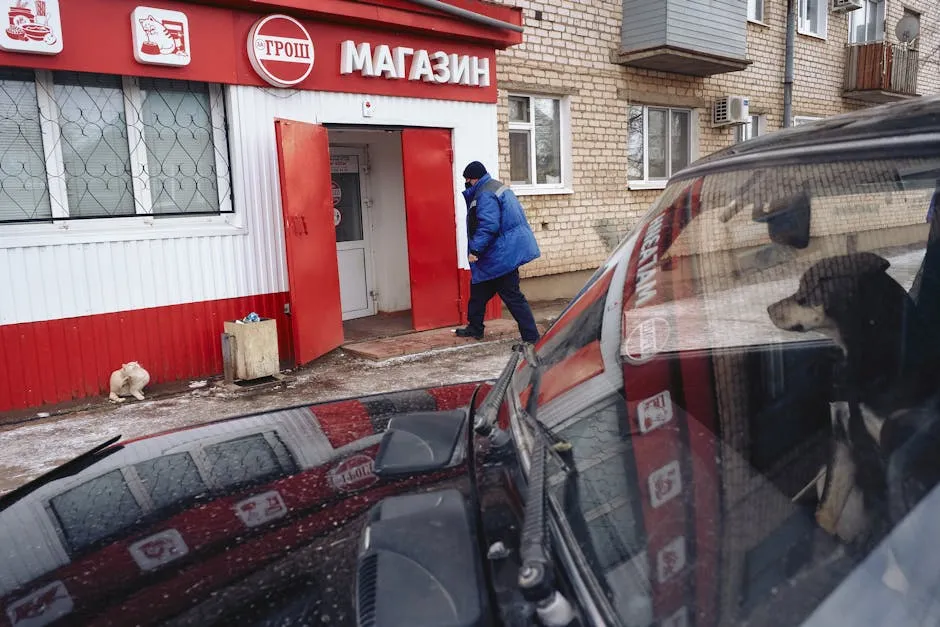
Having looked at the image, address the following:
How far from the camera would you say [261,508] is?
143 cm

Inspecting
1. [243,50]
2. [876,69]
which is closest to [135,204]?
[243,50]

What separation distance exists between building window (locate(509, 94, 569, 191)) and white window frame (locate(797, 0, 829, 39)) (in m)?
7.77

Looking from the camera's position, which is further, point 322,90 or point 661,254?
point 322,90

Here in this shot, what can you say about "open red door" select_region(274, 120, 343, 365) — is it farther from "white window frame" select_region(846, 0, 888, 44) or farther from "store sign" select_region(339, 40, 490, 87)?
"white window frame" select_region(846, 0, 888, 44)

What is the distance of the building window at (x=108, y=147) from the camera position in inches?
211

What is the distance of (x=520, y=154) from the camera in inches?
383

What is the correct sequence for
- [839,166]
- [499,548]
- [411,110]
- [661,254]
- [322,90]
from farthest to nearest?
[411,110] → [322,90] → [661,254] → [839,166] → [499,548]

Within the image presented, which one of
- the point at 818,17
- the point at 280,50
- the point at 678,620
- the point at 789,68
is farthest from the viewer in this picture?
the point at 818,17

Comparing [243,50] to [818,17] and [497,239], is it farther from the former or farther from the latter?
[818,17]

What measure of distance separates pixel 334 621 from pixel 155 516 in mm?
638

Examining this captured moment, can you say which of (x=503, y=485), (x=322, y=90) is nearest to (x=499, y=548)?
(x=503, y=485)

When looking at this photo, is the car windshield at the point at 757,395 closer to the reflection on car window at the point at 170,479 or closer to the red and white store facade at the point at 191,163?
the reflection on car window at the point at 170,479

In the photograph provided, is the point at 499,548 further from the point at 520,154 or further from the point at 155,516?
the point at 520,154

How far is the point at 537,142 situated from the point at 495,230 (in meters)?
3.49
